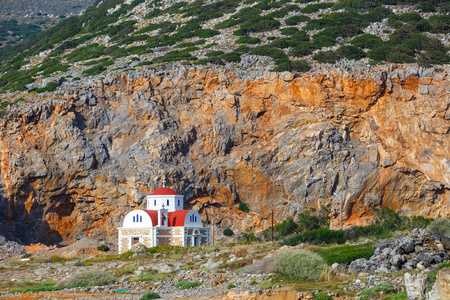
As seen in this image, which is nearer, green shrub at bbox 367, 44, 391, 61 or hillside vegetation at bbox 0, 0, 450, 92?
green shrub at bbox 367, 44, 391, 61

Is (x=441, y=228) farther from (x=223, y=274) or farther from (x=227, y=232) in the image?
(x=227, y=232)

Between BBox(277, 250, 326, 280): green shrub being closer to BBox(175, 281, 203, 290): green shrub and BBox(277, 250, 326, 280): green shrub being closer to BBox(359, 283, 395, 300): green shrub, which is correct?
BBox(359, 283, 395, 300): green shrub

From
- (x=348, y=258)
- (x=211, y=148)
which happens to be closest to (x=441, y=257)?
(x=348, y=258)

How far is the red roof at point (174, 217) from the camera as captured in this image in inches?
1870

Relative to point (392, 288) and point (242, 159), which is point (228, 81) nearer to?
point (242, 159)

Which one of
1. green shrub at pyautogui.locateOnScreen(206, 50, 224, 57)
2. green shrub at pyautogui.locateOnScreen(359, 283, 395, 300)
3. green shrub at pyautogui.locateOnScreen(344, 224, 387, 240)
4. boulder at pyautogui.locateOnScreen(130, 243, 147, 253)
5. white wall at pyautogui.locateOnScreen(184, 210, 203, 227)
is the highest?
green shrub at pyautogui.locateOnScreen(206, 50, 224, 57)

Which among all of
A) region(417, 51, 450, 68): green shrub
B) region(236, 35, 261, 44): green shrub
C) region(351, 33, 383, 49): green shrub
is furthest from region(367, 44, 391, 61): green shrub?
region(236, 35, 261, 44): green shrub

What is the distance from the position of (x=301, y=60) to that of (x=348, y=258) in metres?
39.4

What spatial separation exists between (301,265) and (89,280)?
1089 centimetres

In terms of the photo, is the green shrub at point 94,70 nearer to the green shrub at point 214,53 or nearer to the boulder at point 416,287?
the green shrub at point 214,53

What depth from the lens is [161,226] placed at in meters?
47.5

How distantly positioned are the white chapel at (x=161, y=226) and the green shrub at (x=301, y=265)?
25980 millimetres

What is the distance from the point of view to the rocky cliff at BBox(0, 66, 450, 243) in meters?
51.7

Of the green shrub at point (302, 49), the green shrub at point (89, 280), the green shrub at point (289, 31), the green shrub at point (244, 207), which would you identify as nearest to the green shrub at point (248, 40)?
the green shrub at point (289, 31)
